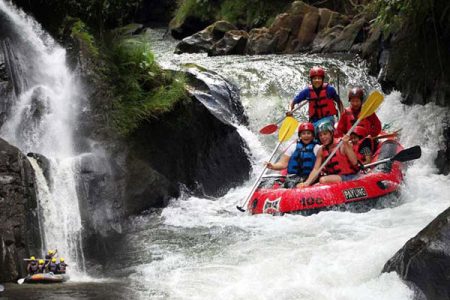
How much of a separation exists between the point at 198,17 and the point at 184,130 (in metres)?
15.1

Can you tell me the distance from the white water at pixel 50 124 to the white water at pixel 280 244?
754mm

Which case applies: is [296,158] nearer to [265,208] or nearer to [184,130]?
[265,208]

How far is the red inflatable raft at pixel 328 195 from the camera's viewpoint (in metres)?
7.60

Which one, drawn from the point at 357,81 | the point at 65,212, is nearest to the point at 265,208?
the point at 65,212


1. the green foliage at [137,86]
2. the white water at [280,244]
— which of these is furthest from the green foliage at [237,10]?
the green foliage at [137,86]

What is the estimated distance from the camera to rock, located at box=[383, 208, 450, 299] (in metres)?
4.28

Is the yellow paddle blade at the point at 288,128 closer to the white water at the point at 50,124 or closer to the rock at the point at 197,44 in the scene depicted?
the white water at the point at 50,124

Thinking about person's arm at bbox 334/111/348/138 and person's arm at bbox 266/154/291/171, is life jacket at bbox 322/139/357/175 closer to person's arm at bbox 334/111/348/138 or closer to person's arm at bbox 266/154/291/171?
person's arm at bbox 266/154/291/171

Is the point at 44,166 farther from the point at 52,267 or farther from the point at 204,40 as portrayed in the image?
the point at 204,40

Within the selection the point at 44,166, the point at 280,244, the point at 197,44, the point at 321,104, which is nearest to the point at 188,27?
the point at 197,44

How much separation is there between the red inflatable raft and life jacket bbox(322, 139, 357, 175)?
0.80 ft

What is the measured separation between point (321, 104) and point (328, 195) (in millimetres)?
2657

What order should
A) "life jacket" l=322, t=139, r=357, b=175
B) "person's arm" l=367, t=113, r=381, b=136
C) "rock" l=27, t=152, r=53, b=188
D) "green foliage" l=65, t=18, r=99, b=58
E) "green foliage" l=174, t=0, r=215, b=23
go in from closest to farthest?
"rock" l=27, t=152, r=53, b=188 → "life jacket" l=322, t=139, r=357, b=175 → "green foliage" l=65, t=18, r=99, b=58 → "person's arm" l=367, t=113, r=381, b=136 → "green foliage" l=174, t=0, r=215, b=23

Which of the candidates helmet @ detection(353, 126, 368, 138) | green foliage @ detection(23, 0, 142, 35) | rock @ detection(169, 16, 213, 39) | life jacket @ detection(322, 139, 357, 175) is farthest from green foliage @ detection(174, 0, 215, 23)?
life jacket @ detection(322, 139, 357, 175)
